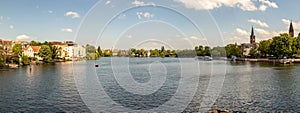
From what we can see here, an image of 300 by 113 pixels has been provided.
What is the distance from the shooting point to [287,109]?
21922 mm

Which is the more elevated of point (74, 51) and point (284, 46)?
point (284, 46)

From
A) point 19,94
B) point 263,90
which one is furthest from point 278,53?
point 19,94

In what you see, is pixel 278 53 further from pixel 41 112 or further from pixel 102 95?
pixel 41 112

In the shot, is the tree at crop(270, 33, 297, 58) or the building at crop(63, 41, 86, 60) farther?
the building at crop(63, 41, 86, 60)

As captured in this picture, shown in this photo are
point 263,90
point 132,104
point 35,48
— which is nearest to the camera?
point 132,104

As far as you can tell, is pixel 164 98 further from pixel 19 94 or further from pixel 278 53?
pixel 278 53

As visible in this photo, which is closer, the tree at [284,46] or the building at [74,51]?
the tree at [284,46]

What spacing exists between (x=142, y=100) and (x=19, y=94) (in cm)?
1248

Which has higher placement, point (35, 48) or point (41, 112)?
point (35, 48)

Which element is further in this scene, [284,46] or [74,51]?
[74,51]

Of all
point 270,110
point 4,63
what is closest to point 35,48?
point 4,63

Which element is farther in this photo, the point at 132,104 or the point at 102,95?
the point at 102,95

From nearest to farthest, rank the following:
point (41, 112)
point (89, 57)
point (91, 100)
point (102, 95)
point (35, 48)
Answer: point (41, 112) < point (91, 100) < point (102, 95) < point (35, 48) < point (89, 57)

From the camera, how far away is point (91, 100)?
2555cm
